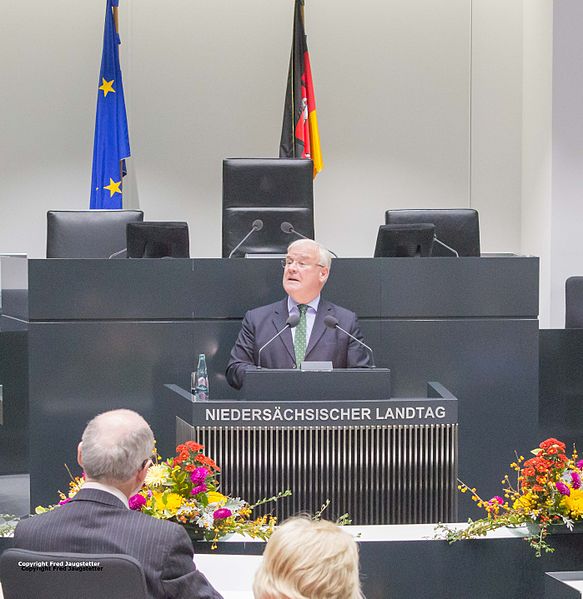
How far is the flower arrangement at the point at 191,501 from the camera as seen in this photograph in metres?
3.35

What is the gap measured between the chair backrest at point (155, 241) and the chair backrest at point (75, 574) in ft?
11.4

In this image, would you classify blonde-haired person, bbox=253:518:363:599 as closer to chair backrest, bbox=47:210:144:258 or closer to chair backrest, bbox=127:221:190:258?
chair backrest, bbox=127:221:190:258

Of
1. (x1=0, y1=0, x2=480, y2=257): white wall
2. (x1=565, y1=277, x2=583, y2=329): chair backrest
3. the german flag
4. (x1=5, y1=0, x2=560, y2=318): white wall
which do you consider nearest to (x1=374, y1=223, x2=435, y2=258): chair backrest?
(x1=565, y1=277, x2=583, y2=329): chair backrest

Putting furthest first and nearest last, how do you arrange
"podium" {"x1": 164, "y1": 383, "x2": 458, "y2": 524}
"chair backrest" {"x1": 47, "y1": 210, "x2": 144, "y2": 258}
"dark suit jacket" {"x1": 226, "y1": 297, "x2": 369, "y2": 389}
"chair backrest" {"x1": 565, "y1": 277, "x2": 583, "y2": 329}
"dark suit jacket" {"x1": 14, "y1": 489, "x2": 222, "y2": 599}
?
"chair backrest" {"x1": 565, "y1": 277, "x2": 583, "y2": 329}
"chair backrest" {"x1": 47, "y1": 210, "x2": 144, "y2": 258}
"dark suit jacket" {"x1": 226, "y1": 297, "x2": 369, "y2": 389}
"podium" {"x1": 164, "y1": 383, "x2": 458, "y2": 524}
"dark suit jacket" {"x1": 14, "y1": 489, "x2": 222, "y2": 599}

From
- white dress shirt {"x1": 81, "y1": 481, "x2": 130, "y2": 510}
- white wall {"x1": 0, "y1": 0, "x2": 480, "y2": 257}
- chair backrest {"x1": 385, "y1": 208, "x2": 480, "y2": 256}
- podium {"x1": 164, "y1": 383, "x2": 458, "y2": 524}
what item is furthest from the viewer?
white wall {"x1": 0, "y1": 0, "x2": 480, "y2": 257}

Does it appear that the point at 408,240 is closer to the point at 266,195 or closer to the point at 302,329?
the point at 302,329

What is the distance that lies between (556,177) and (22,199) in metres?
4.42

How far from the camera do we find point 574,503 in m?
3.45

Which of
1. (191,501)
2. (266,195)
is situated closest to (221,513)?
(191,501)

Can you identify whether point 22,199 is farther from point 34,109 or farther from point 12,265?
point 12,265

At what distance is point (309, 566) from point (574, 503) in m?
1.90

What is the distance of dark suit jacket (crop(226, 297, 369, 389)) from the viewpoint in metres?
5.04

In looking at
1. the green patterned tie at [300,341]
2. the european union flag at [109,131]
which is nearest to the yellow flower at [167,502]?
the green patterned tie at [300,341]

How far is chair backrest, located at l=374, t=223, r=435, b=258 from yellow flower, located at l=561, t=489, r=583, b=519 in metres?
2.27
